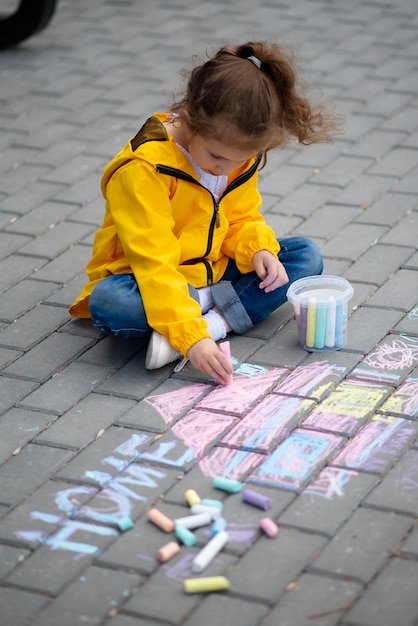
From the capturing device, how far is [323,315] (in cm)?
329

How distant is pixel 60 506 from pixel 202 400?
2.10 ft

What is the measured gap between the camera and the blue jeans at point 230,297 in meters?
3.27

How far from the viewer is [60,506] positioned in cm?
267

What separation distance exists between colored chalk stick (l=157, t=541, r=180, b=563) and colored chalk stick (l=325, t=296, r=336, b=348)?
1.09 m

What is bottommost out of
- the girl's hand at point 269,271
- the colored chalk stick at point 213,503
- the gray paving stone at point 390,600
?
the gray paving stone at point 390,600

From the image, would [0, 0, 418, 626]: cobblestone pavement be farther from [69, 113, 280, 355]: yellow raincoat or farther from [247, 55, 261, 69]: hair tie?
[247, 55, 261, 69]: hair tie

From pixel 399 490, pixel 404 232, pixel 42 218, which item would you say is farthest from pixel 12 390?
pixel 404 232

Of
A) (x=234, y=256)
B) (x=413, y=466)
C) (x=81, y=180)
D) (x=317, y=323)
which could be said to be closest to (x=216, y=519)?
(x=413, y=466)

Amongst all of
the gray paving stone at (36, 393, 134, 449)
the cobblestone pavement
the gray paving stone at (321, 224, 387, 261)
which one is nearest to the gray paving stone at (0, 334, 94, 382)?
the cobblestone pavement

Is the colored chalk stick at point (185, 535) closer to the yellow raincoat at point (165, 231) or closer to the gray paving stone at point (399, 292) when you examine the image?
the yellow raincoat at point (165, 231)

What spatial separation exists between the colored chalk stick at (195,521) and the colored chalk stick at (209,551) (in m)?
0.06

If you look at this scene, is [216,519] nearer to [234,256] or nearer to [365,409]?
[365,409]

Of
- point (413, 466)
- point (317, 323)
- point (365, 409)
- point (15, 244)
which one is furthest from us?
point (15, 244)

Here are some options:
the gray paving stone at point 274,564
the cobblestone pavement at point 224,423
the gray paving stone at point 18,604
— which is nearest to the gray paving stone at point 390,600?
the cobblestone pavement at point 224,423
